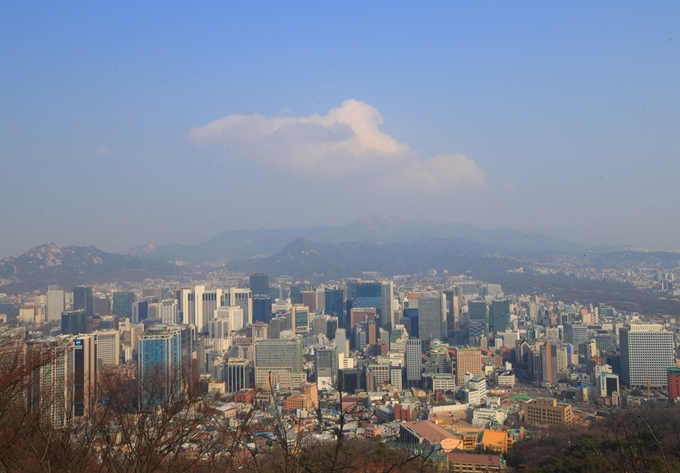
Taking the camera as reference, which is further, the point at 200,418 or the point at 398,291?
the point at 398,291

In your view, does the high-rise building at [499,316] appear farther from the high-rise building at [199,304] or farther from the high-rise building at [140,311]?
the high-rise building at [140,311]

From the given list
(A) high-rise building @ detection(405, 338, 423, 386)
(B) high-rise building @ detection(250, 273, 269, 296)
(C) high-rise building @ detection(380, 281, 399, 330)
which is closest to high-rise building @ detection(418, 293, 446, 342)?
(C) high-rise building @ detection(380, 281, 399, 330)

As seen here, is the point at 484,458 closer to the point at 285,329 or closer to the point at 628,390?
the point at 628,390

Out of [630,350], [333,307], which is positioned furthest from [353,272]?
[630,350]

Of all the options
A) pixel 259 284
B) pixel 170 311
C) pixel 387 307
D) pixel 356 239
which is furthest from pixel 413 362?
pixel 356 239

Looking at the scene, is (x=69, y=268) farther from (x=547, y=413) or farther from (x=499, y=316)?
(x=547, y=413)

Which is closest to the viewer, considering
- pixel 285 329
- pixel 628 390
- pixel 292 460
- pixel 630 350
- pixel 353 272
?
pixel 292 460

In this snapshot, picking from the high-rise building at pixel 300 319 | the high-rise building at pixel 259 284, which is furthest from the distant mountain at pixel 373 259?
the high-rise building at pixel 300 319
